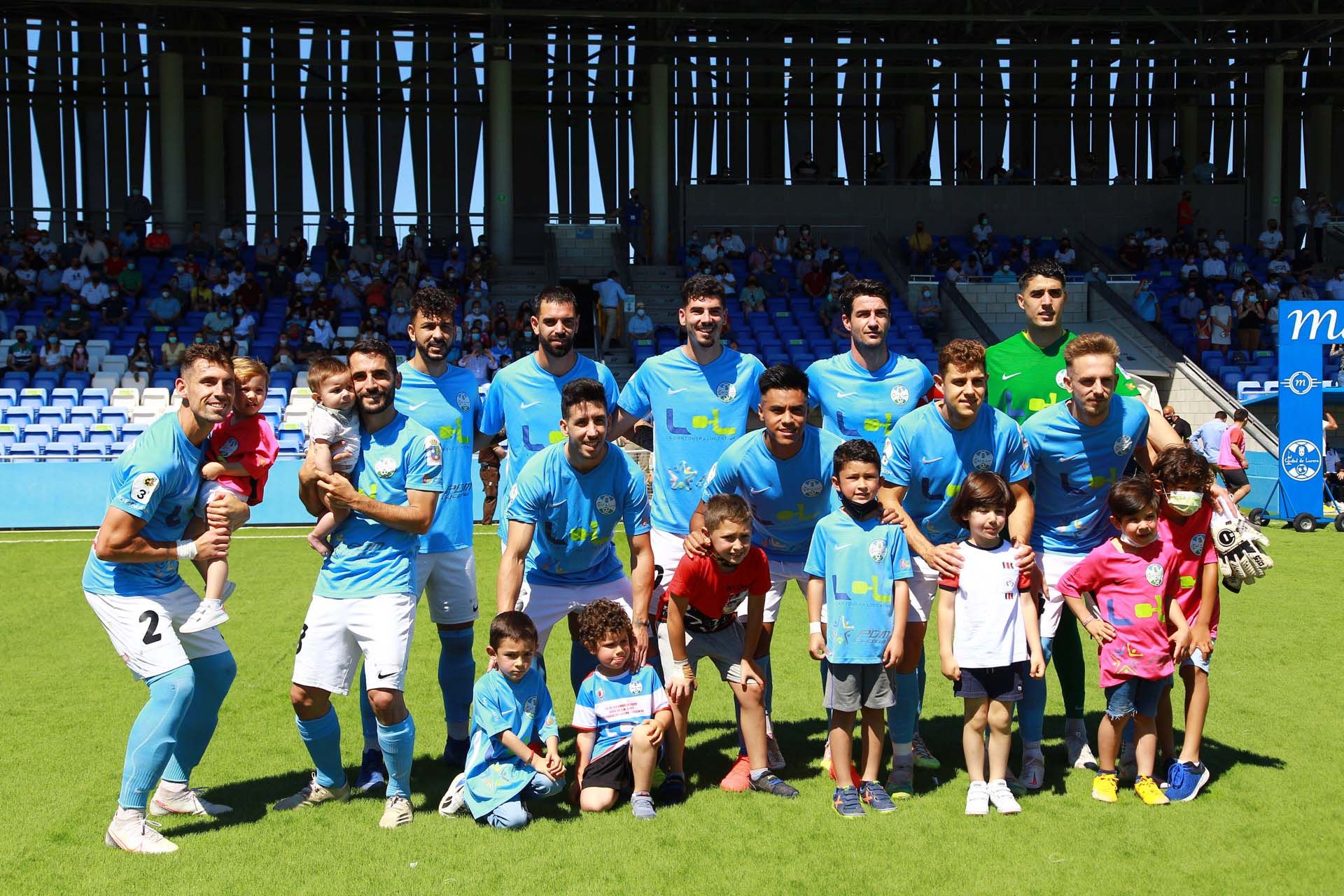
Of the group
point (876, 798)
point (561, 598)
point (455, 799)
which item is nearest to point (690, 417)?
point (561, 598)

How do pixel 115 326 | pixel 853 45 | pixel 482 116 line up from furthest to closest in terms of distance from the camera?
pixel 482 116 < pixel 853 45 < pixel 115 326

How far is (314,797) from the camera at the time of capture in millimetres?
5398

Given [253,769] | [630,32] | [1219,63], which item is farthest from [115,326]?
[1219,63]

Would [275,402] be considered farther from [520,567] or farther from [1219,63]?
[1219,63]

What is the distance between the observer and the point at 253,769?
5.94m

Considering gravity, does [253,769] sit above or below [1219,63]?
below

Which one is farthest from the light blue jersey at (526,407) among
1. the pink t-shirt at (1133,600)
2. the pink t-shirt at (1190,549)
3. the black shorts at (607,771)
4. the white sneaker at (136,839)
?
the pink t-shirt at (1190,549)

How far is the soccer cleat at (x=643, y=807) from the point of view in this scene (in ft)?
17.2

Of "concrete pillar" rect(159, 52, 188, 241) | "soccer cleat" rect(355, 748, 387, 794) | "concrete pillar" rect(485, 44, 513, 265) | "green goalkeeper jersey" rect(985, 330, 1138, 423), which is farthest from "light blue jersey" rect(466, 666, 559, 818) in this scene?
"concrete pillar" rect(159, 52, 188, 241)

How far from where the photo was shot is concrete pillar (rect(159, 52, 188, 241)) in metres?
25.7

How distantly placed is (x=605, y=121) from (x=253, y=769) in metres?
28.1

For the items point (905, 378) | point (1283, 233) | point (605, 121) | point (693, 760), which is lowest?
point (693, 760)

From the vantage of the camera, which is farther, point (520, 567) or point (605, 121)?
point (605, 121)

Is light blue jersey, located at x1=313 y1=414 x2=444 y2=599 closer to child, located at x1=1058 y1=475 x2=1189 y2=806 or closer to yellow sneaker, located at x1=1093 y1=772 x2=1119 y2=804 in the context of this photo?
child, located at x1=1058 y1=475 x2=1189 y2=806
